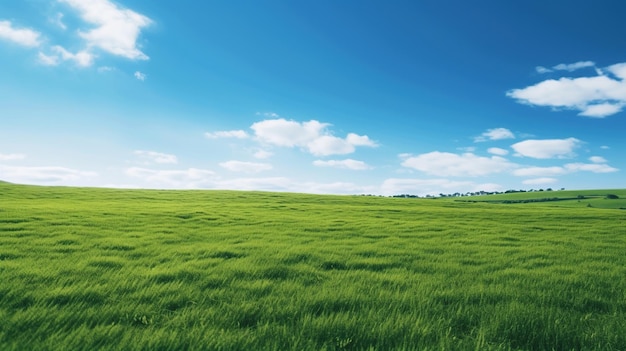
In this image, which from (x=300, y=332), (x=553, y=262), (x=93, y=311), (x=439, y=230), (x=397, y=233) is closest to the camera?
(x=300, y=332)

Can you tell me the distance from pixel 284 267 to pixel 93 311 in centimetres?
375

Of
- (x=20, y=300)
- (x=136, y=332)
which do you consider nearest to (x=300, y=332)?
(x=136, y=332)

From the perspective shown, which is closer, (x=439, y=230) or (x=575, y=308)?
(x=575, y=308)

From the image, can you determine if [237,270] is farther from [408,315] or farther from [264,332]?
[408,315]

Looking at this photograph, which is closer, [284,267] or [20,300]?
[20,300]

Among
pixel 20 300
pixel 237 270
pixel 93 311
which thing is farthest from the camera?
pixel 237 270

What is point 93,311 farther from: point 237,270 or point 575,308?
point 575,308

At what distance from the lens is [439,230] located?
16.7 meters

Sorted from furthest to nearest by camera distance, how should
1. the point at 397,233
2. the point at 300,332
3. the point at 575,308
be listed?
1. the point at 397,233
2. the point at 575,308
3. the point at 300,332

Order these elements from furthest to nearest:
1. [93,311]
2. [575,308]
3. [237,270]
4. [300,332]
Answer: [237,270]
[575,308]
[93,311]
[300,332]

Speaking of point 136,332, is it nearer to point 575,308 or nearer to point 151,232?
point 575,308

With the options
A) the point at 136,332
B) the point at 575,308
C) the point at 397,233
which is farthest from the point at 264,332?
the point at 397,233

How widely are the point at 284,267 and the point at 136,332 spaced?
3870 millimetres

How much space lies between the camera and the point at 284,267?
7.66 metres
